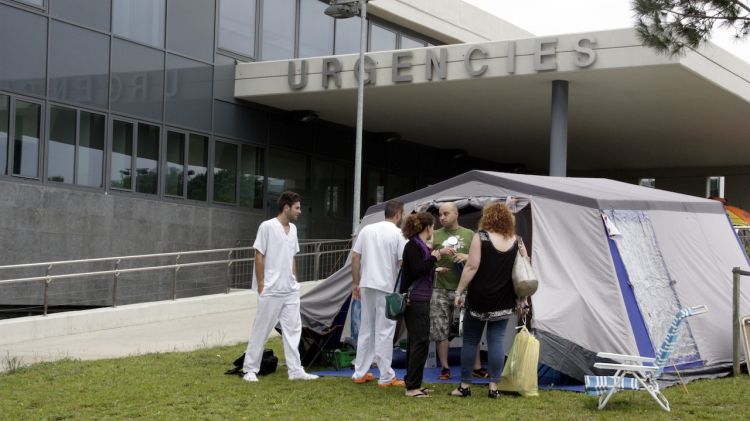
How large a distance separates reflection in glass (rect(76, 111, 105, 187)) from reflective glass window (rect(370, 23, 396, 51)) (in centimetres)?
889

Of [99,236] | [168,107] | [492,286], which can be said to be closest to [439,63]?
[168,107]

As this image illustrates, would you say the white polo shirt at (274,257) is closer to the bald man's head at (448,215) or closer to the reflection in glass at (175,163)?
the bald man's head at (448,215)

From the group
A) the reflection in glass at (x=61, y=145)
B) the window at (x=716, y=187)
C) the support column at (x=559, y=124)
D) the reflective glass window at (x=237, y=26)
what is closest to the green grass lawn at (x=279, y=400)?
the reflection in glass at (x=61, y=145)

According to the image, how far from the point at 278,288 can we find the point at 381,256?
104 centimetres

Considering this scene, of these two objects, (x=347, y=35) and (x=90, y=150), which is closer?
(x=90, y=150)

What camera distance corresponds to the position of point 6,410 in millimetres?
7887

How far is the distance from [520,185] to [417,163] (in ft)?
59.9

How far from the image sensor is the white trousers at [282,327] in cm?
920

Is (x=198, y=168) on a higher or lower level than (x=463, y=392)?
higher

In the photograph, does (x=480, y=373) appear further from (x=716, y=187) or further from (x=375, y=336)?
(x=716, y=187)

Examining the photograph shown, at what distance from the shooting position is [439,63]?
1898 cm

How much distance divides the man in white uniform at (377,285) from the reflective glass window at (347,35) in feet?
50.5

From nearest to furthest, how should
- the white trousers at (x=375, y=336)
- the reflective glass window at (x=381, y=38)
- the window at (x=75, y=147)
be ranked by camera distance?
the white trousers at (x=375, y=336) < the window at (x=75, y=147) < the reflective glass window at (x=381, y=38)

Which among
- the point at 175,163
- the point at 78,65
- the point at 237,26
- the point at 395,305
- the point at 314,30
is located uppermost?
the point at 314,30
